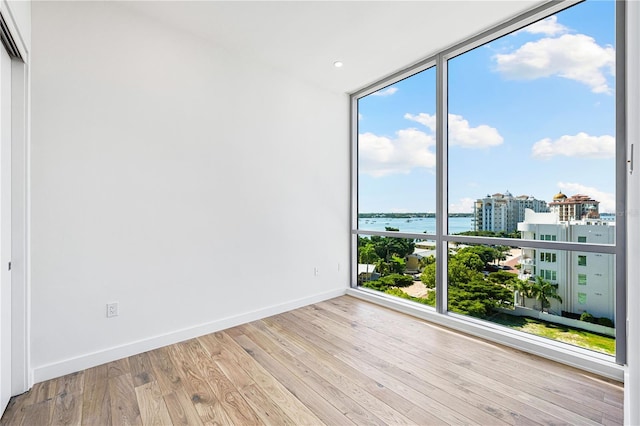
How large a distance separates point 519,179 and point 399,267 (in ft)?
5.13

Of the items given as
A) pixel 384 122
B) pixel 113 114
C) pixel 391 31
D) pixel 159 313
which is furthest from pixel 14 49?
pixel 384 122

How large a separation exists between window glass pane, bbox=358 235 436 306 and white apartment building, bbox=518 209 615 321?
2.88 feet

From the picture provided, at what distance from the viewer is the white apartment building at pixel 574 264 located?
2.08 metres

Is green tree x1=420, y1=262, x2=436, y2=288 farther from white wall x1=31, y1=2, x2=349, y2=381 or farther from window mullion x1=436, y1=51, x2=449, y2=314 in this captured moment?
white wall x1=31, y1=2, x2=349, y2=381

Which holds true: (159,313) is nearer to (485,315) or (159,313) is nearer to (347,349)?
(347,349)

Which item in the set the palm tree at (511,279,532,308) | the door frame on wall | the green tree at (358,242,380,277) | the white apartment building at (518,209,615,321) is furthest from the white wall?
the white apartment building at (518,209,615,321)

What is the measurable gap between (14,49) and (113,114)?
1.95 feet

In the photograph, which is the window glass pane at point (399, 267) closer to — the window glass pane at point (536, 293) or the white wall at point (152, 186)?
the window glass pane at point (536, 293)

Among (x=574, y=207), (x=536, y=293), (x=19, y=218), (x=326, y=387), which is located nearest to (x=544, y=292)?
(x=536, y=293)

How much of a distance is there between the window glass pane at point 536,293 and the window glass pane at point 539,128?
209 mm

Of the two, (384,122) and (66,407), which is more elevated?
(384,122)

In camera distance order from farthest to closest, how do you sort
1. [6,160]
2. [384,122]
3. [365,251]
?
[365,251]
[384,122]
[6,160]

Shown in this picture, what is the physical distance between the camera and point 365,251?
12.9ft

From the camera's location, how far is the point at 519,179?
98.1 inches
